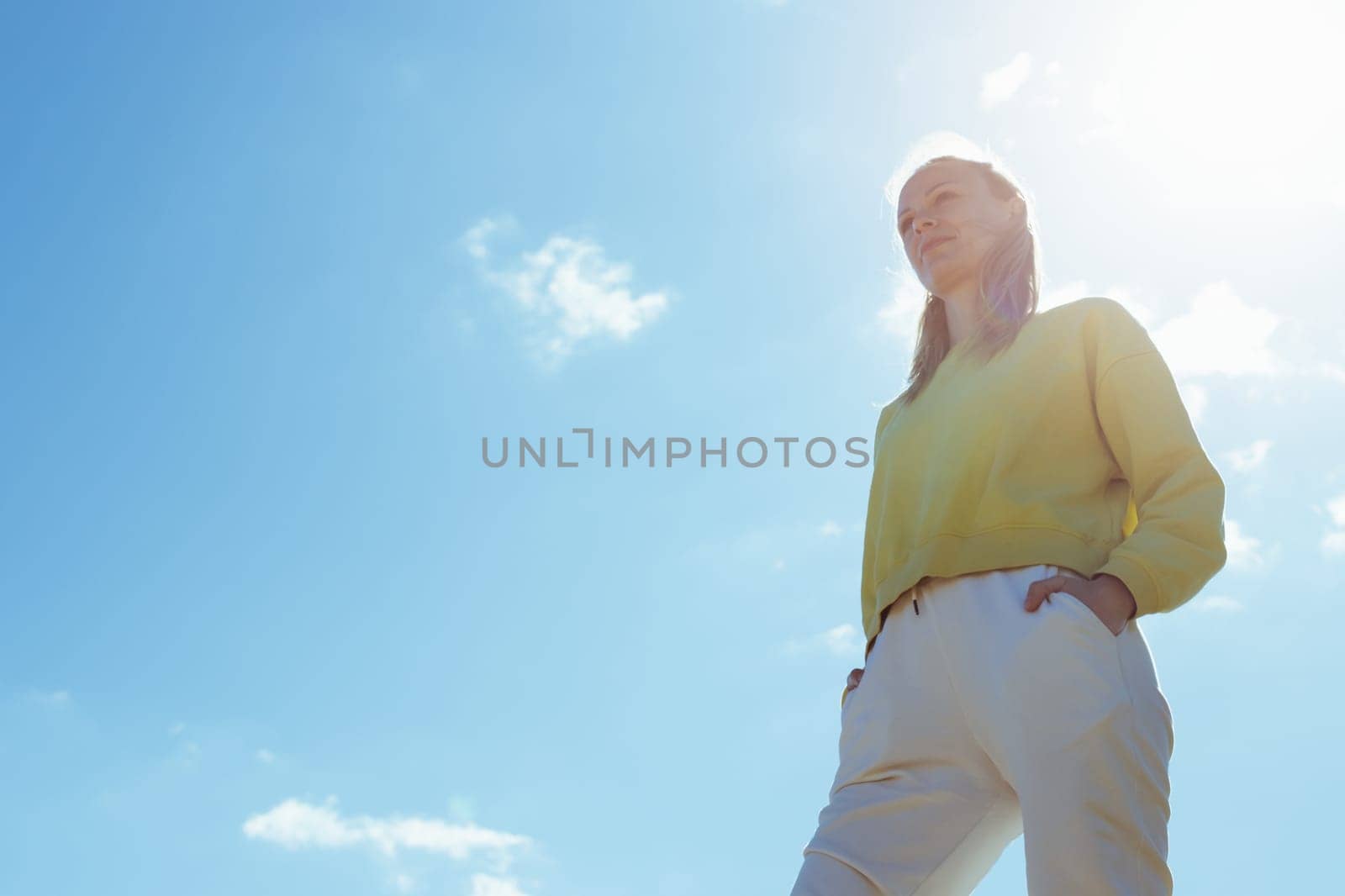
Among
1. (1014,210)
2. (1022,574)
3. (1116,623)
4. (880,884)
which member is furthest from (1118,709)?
(1014,210)

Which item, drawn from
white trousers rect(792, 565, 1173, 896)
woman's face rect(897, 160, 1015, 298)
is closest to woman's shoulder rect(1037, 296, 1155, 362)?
woman's face rect(897, 160, 1015, 298)

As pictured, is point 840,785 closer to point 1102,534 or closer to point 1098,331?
point 1102,534

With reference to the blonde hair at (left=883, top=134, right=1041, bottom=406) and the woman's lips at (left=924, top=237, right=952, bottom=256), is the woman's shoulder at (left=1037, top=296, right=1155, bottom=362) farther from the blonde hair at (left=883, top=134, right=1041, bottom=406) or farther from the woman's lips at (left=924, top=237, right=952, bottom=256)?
the woman's lips at (left=924, top=237, right=952, bottom=256)

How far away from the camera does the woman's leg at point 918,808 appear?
3.17 metres

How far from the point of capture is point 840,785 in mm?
3400

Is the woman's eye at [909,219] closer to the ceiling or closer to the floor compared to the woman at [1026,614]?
closer to the ceiling

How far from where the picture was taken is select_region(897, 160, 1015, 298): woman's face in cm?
405

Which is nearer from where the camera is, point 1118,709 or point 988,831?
point 1118,709

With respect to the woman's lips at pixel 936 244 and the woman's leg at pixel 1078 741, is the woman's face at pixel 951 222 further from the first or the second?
the woman's leg at pixel 1078 741

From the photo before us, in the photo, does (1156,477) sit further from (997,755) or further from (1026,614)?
(997,755)

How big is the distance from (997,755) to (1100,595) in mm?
456

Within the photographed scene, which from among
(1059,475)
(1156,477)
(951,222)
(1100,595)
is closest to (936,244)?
(951,222)

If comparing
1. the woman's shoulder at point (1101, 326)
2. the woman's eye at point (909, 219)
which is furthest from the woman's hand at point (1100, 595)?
the woman's eye at point (909, 219)

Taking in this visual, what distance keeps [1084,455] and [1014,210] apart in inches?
38.6
